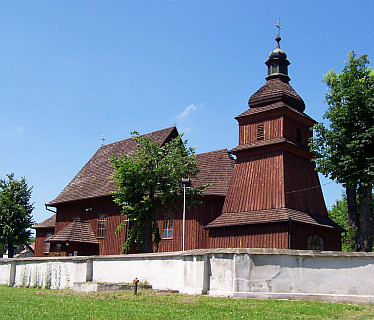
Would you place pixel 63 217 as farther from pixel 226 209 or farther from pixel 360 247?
pixel 360 247

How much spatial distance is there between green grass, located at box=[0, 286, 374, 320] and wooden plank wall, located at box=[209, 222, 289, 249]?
33.0 feet

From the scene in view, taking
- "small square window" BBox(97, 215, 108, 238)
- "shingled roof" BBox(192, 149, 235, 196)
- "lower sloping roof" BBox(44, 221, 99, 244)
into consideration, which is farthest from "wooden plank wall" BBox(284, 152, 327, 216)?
"lower sloping roof" BBox(44, 221, 99, 244)

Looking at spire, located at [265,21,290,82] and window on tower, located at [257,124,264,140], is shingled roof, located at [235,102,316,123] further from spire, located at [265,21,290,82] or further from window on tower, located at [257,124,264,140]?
spire, located at [265,21,290,82]

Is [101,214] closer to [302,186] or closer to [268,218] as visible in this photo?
[268,218]

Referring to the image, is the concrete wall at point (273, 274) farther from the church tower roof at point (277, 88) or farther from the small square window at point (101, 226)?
the small square window at point (101, 226)

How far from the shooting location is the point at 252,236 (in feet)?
87.6

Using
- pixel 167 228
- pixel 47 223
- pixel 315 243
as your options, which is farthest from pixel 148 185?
pixel 47 223

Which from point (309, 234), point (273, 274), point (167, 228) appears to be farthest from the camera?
point (167, 228)

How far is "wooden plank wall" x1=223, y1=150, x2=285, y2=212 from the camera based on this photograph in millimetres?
27062

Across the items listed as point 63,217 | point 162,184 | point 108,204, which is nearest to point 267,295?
point 162,184

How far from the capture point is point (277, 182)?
2712 centimetres

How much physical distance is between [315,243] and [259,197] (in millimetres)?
3930

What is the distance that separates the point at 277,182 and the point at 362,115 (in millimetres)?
5631

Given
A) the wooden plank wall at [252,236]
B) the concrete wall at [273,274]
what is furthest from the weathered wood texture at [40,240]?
the concrete wall at [273,274]
